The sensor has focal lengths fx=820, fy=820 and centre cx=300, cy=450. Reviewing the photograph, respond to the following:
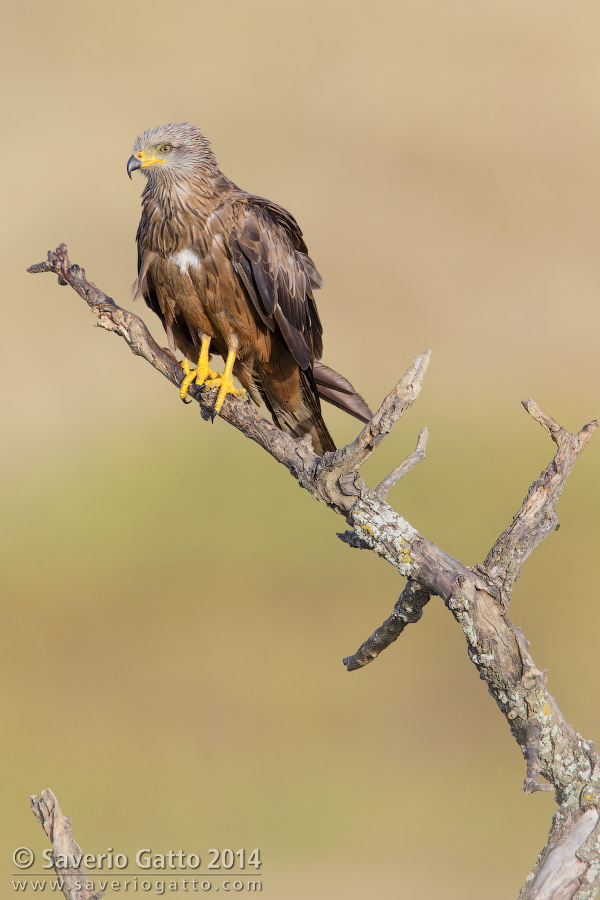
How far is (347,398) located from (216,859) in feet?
6.83

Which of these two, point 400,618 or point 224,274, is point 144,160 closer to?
point 224,274

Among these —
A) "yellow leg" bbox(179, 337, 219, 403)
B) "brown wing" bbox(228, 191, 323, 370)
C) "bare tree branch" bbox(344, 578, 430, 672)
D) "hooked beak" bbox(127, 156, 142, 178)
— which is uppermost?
"hooked beak" bbox(127, 156, 142, 178)

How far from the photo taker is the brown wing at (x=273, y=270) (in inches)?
152

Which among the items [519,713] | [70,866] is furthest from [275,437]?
[70,866]

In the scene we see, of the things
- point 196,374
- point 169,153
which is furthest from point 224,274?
point 169,153

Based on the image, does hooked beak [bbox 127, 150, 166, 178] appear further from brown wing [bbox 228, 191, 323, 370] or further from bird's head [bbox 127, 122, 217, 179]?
brown wing [bbox 228, 191, 323, 370]

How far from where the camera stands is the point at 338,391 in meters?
3.99

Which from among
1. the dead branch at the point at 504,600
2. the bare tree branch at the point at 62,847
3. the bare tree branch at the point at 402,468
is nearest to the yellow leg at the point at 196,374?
the dead branch at the point at 504,600

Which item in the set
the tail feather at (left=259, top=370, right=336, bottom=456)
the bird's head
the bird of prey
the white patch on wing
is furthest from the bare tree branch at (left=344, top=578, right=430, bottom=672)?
the bird's head

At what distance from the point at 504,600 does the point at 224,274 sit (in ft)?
6.68

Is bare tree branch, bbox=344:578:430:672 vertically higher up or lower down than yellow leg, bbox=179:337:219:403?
lower down

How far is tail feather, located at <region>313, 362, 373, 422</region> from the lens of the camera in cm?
389

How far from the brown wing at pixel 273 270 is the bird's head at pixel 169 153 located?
266 millimetres

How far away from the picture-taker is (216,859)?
3295 millimetres
